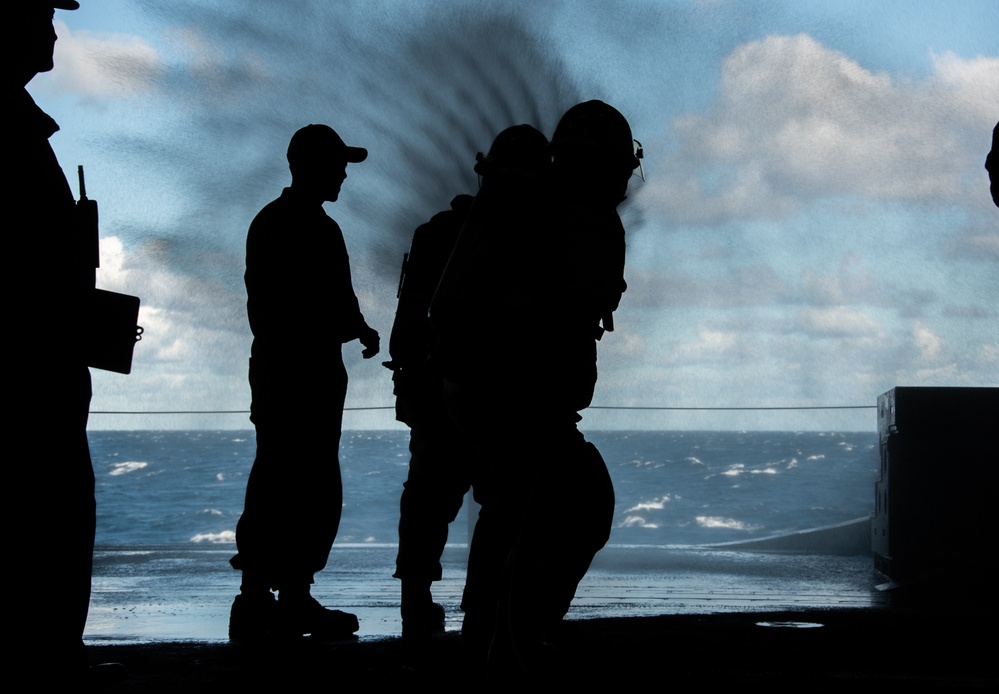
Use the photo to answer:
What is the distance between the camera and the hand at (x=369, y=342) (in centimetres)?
353

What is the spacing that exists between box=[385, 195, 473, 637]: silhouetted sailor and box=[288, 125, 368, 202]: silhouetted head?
36cm

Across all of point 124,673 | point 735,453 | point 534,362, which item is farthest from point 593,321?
point 735,453

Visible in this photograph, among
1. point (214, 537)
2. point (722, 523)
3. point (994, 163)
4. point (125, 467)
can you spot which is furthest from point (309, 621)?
point (125, 467)

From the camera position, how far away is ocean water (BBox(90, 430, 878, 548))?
28609 mm

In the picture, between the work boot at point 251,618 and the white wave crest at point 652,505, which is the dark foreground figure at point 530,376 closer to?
the work boot at point 251,618

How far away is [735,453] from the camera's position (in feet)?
186

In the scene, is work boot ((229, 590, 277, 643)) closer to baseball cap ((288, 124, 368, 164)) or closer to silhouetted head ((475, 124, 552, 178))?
baseball cap ((288, 124, 368, 164))

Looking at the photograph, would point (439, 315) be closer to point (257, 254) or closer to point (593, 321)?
point (593, 321)

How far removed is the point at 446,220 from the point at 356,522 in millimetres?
28260

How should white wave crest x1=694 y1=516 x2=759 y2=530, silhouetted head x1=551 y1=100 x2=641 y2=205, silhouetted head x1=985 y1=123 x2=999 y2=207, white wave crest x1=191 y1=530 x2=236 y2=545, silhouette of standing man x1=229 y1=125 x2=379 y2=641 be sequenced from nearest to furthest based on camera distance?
silhouetted head x1=551 y1=100 x2=641 y2=205, silhouetted head x1=985 y1=123 x2=999 y2=207, silhouette of standing man x1=229 y1=125 x2=379 y2=641, white wave crest x1=191 y1=530 x2=236 y2=545, white wave crest x1=694 y1=516 x2=759 y2=530

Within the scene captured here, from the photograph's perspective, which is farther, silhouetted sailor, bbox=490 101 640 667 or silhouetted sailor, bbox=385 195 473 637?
silhouetted sailor, bbox=385 195 473 637

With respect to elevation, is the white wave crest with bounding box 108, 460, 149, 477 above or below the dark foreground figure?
above

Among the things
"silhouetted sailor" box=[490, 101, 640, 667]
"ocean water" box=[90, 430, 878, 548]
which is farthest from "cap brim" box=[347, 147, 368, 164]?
"ocean water" box=[90, 430, 878, 548]

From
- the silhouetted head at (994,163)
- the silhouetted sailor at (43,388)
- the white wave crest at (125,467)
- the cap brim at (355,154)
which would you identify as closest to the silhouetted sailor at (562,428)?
the silhouetted sailor at (43,388)
